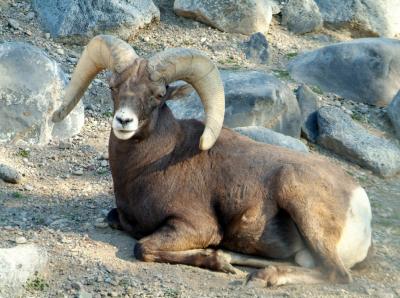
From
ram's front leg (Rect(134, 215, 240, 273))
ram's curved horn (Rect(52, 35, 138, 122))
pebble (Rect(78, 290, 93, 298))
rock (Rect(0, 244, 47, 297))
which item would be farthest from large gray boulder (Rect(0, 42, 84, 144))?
pebble (Rect(78, 290, 93, 298))

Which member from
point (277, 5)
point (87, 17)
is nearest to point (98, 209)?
point (87, 17)

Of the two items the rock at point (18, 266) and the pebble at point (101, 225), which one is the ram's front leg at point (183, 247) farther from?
the rock at point (18, 266)

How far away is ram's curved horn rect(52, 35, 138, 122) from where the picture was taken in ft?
31.4

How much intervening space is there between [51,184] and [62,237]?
6.85 feet

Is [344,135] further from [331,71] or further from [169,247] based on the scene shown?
[169,247]

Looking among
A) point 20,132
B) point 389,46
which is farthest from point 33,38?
point 389,46

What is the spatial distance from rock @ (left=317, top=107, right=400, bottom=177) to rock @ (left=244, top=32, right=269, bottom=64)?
2607 millimetres

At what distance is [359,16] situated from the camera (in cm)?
1928

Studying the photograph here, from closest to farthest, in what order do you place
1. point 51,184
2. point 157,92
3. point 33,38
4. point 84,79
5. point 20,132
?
point 157,92, point 84,79, point 51,184, point 20,132, point 33,38

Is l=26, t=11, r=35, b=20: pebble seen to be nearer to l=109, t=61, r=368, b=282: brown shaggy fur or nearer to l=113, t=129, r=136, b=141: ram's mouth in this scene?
l=109, t=61, r=368, b=282: brown shaggy fur

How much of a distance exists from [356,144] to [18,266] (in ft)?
24.5

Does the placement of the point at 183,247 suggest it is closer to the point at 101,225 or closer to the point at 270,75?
the point at 101,225

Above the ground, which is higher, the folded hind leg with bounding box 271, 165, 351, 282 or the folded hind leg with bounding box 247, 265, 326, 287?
the folded hind leg with bounding box 271, 165, 351, 282

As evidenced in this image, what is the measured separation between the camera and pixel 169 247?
31.2ft
